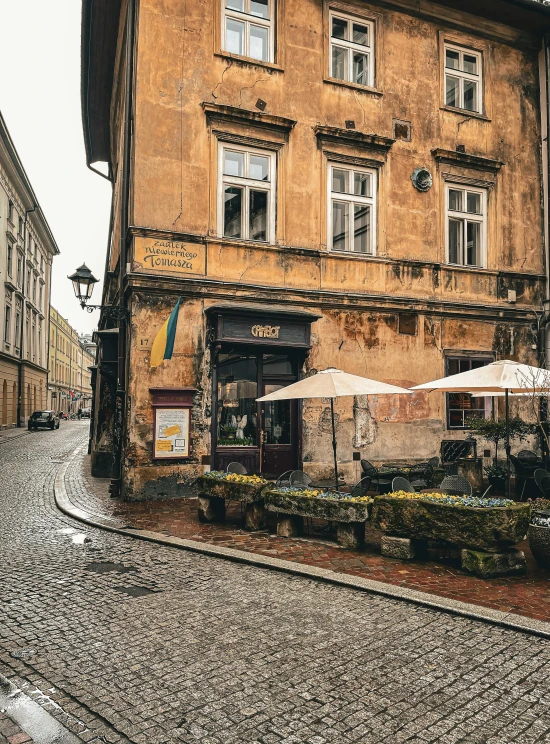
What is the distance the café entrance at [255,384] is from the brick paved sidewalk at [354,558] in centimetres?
183

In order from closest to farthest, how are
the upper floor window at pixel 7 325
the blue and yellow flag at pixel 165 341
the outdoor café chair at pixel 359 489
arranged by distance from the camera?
the outdoor café chair at pixel 359 489
the blue and yellow flag at pixel 165 341
the upper floor window at pixel 7 325

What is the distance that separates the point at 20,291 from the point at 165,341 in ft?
124

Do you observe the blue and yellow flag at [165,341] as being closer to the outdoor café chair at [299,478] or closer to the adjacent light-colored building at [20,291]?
the outdoor café chair at [299,478]

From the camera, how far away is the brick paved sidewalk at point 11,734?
11.0 ft

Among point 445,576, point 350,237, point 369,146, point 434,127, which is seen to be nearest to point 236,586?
point 445,576

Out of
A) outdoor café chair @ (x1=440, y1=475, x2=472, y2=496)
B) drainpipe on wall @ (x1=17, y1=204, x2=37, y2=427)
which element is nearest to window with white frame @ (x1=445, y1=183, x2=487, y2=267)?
outdoor café chair @ (x1=440, y1=475, x2=472, y2=496)

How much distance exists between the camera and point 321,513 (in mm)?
7961

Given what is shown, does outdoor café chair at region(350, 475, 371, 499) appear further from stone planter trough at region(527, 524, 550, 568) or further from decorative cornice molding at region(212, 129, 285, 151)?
decorative cornice molding at region(212, 129, 285, 151)

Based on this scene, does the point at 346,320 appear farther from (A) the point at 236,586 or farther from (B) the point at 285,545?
(A) the point at 236,586

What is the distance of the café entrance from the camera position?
12.4 meters

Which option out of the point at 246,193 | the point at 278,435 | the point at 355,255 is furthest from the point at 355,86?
the point at 278,435

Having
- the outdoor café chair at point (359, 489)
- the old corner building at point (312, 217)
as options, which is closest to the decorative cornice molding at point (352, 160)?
the old corner building at point (312, 217)

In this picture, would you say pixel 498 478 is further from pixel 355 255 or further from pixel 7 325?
pixel 7 325

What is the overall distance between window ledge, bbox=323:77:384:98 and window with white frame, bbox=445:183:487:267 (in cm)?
278
